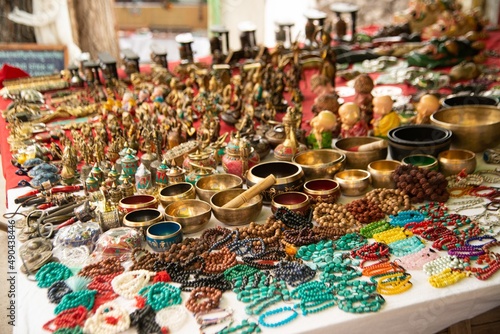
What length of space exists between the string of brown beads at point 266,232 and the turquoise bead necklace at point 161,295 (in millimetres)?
328

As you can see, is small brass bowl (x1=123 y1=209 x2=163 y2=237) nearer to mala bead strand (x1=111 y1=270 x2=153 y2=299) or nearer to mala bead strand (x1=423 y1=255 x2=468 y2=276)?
mala bead strand (x1=111 y1=270 x2=153 y2=299)

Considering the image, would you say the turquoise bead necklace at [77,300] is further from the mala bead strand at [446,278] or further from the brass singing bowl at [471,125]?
the brass singing bowl at [471,125]

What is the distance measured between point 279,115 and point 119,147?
99 cm

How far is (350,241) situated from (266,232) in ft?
0.86

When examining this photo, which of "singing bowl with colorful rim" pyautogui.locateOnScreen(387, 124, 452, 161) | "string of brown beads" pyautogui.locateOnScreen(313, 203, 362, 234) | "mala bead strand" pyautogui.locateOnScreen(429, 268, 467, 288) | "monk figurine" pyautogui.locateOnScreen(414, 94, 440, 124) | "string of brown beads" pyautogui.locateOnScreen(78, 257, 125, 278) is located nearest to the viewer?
"mala bead strand" pyautogui.locateOnScreen(429, 268, 467, 288)

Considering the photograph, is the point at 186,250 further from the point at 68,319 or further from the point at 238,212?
the point at 68,319

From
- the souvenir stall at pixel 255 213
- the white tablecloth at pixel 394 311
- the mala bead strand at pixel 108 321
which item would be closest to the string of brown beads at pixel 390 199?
the souvenir stall at pixel 255 213

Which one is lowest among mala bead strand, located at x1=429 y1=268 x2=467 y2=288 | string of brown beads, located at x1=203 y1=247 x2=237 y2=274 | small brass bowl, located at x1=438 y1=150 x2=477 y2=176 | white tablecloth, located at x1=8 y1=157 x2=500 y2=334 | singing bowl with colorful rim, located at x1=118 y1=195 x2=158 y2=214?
white tablecloth, located at x1=8 y1=157 x2=500 y2=334

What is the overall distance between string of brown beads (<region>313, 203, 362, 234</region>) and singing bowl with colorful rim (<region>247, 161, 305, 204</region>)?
0.45ft

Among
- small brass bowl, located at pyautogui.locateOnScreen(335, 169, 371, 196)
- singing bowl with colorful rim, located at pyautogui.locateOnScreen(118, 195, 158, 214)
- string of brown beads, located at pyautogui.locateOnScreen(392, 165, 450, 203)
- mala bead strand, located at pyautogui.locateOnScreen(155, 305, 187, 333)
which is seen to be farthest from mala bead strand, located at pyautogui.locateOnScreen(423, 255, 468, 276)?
singing bowl with colorful rim, located at pyautogui.locateOnScreen(118, 195, 158, 214)

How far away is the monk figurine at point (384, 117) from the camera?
7.69 ft

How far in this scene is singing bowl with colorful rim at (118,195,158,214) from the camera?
5.87 ft

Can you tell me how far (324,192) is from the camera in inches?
72.6

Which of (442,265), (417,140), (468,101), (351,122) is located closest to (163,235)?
(442,265)
